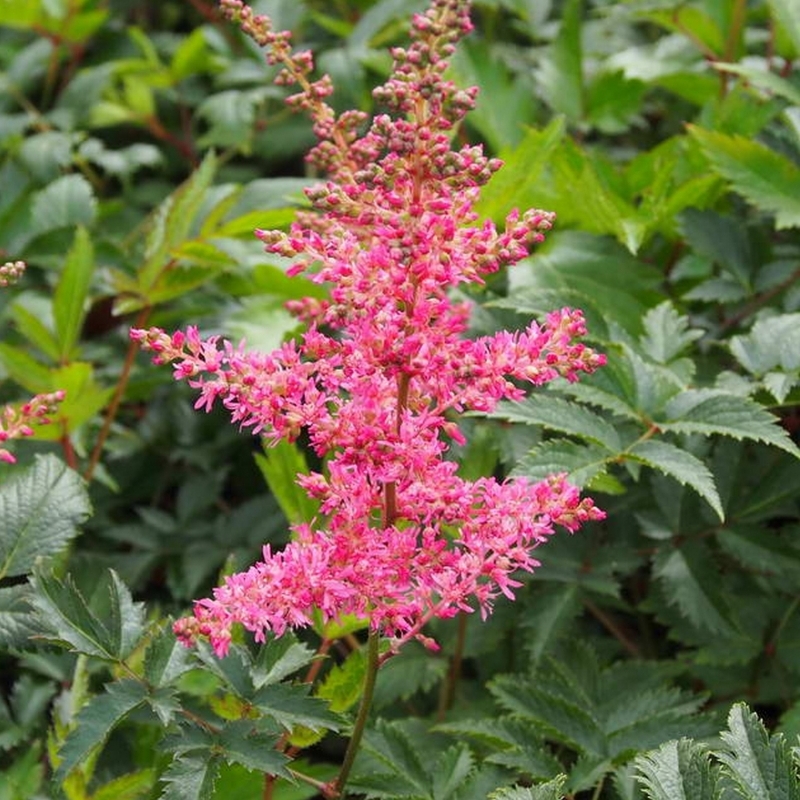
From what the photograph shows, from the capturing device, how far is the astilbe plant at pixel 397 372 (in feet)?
4.25

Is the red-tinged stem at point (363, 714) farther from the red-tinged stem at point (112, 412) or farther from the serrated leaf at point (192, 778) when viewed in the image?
the red-tinged stem at point (112, 412)

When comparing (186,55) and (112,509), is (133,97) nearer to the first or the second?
(186,55)

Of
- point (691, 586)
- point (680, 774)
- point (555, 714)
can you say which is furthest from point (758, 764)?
point (691, 586)

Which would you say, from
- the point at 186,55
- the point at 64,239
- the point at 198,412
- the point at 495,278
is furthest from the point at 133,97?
the point at 495,278

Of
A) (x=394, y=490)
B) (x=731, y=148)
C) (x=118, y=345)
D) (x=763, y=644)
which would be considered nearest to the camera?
(x=394, y=490)

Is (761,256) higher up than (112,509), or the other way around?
(761,256)

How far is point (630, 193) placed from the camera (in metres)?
2.41

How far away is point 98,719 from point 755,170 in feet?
4.94

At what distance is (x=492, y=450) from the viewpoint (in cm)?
203

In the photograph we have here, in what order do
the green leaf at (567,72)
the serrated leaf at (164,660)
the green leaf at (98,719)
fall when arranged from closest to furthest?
the green leaf at (98,719), the serrated leaf at (164,660), the green leaf at (567,72)

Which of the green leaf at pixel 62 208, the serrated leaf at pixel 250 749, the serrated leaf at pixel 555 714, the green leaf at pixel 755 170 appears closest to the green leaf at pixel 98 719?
the serrated leaf at pixel 250 749

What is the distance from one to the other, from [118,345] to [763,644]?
1.64m

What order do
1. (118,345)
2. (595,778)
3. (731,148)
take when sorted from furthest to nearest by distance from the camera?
(118,345) → (731,148) → (595,778)

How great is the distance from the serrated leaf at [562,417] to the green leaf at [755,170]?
646 millimetres
